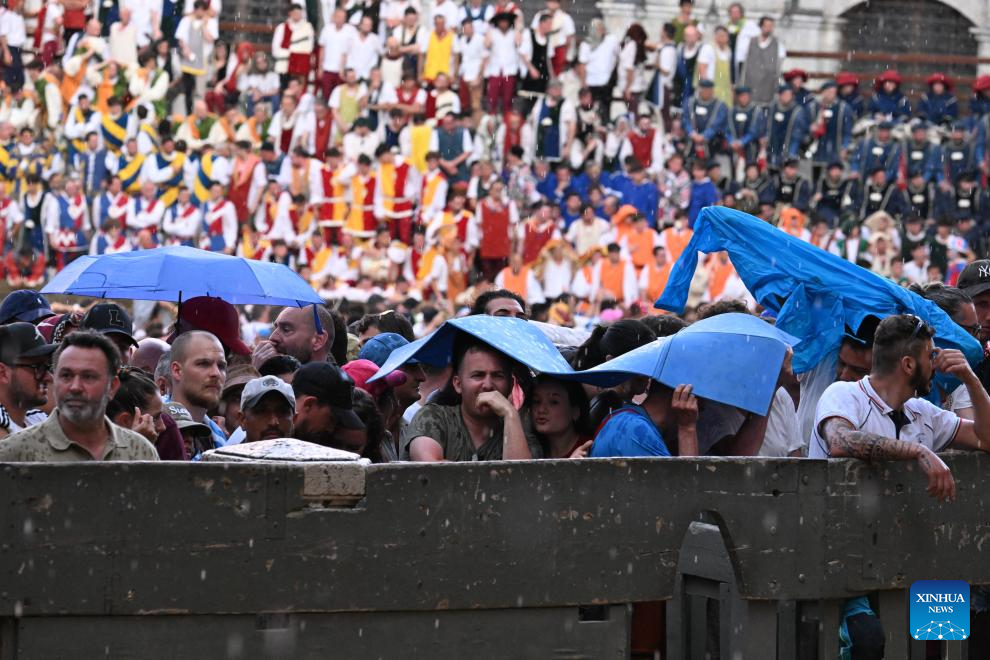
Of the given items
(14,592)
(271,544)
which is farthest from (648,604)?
(14,592)

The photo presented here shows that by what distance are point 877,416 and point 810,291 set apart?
4.72 ft

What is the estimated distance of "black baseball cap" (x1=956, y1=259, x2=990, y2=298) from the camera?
8.38 metres

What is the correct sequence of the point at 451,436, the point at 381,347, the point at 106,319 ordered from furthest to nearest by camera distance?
the point at 381,347 → the point at 106,319 → the point at 451,436

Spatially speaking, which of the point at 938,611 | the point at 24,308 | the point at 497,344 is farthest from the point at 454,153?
the point at 938,611

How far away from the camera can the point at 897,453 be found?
5.75 meters

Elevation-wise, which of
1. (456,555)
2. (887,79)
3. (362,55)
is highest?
(362,55)

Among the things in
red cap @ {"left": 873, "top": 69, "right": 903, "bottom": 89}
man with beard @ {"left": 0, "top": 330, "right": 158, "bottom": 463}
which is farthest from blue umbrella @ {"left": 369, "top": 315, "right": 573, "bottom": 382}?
red cap @ {"left": 873, "top": 69, "right": 903, "bottom": 89}

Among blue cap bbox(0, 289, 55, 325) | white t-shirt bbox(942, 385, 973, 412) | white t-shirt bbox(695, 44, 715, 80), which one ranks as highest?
white t-shirt bbox(695, 44, 715, 80)

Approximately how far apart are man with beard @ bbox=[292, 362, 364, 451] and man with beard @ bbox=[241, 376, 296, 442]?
0.13ft

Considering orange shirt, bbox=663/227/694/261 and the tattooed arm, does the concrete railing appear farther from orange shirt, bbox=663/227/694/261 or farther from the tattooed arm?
orange shirt, bbox=663/227/694/261

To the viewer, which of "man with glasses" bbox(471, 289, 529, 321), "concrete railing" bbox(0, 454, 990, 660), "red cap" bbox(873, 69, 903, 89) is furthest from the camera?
"red cap" bbox(873, 69, 903, 89)

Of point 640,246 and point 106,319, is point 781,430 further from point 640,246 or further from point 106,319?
point 640,246

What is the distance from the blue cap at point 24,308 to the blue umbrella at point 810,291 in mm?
3195

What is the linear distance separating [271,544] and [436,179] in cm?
1875
